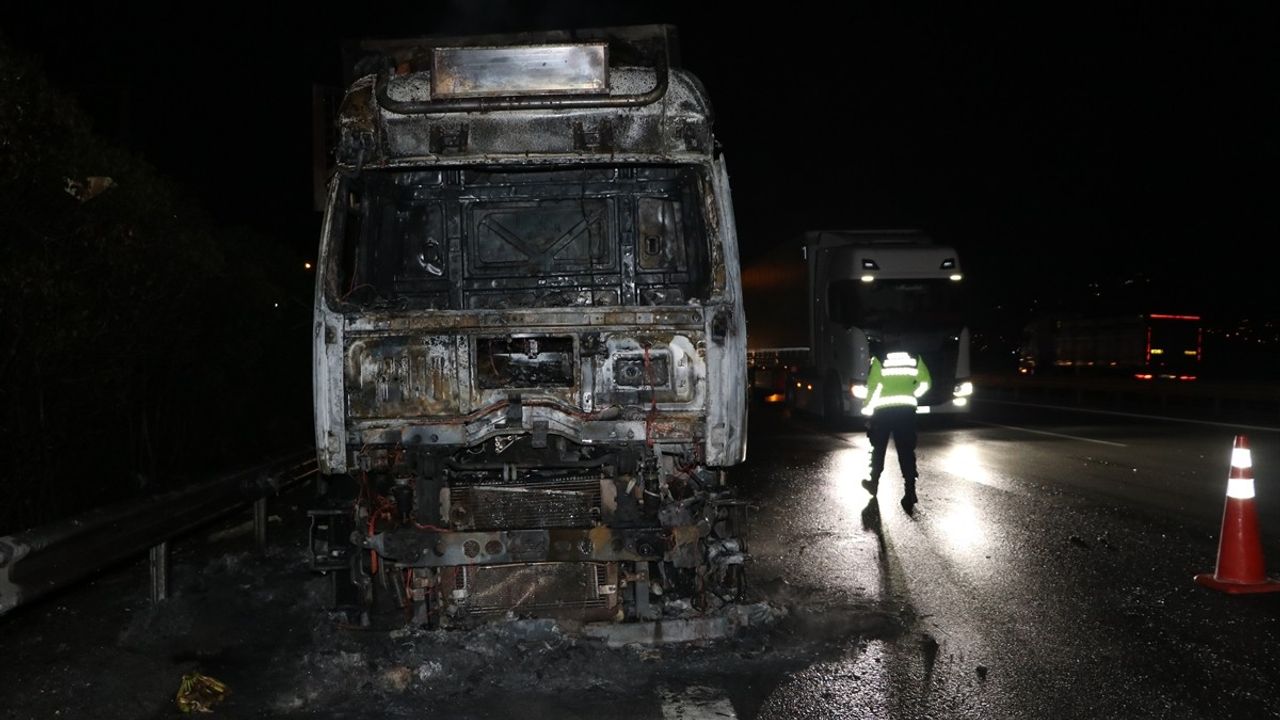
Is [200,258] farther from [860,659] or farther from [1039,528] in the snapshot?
[1039,528]

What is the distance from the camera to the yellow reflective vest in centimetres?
1091

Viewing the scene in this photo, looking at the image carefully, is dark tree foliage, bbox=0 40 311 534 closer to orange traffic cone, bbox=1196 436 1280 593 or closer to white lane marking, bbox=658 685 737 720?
white lane marking, bbox=658 685 737 720

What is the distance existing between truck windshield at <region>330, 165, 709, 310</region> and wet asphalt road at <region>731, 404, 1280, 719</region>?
2.38m

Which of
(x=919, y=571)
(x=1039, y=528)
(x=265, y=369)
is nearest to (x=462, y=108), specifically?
(x=919, y=571)

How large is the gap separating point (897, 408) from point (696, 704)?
6.40 metres

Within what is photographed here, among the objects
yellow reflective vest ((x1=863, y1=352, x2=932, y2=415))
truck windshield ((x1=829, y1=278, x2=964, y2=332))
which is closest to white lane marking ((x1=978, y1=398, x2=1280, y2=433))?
truck windshield ((x1=829, y1=278, x2=964, y2=332))

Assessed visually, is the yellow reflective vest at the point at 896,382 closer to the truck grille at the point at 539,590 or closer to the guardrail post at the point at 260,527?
the truck grille at the point at 539,590

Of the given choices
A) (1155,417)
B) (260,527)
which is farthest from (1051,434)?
(260,527)

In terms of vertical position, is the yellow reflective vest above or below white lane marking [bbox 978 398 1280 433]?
above

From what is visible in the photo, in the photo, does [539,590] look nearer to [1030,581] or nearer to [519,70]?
[519,70]

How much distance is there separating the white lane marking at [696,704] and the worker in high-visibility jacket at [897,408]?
5.85 meters

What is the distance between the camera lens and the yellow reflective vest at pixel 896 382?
10.9 m

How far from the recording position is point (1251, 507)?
23.5 feet

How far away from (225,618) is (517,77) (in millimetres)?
3571
